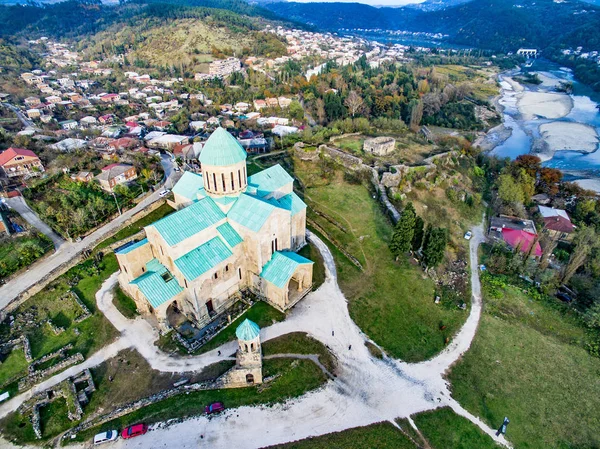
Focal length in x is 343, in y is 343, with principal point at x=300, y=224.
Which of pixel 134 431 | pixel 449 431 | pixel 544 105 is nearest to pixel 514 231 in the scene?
pixel 449 431

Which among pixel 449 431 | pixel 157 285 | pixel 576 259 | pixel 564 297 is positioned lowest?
pixel 564 297

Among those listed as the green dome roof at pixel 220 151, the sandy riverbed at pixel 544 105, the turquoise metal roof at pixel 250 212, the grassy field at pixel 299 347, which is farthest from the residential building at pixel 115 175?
the sandy riverbed at pixel 544 105

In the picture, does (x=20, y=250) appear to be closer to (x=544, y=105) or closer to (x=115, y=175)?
(x=115, y=175)

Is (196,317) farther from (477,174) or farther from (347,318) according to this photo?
(477,174)

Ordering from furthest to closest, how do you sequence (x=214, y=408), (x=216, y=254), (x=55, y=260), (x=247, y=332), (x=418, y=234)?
(x=418, y=234) → (x=55, y=260) → (x=216, y=254) → (x=247, y=332) → (x=214, y=408)

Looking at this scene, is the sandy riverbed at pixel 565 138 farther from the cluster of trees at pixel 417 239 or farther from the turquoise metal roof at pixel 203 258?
the turquoise metal roof at pixel 203 258

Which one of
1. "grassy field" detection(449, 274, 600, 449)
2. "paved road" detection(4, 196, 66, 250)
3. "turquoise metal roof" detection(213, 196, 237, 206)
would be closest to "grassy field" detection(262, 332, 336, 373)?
"grassy field" detection(449, 274, 600, 449)

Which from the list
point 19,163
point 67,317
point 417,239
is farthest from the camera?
point 19,163
